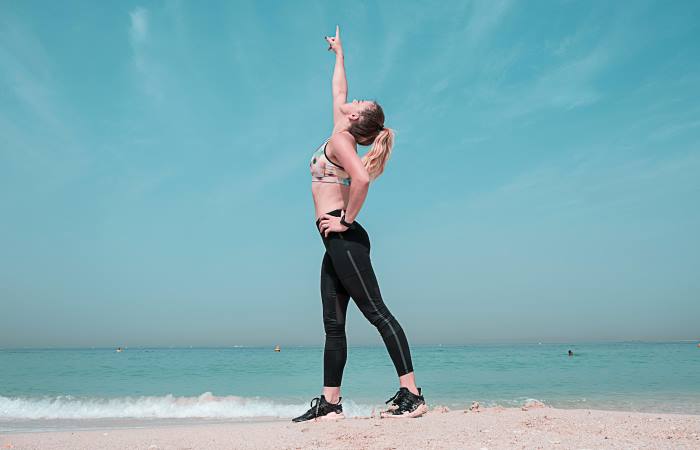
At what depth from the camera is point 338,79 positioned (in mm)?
4121

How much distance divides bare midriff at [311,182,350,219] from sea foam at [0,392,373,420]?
4.39 meters

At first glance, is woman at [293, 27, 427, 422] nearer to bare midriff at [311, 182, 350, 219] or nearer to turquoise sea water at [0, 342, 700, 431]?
bare midriff at [311, 182, 350, 219]

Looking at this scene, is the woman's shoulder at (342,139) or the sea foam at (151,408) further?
the sea foam at (151,408)

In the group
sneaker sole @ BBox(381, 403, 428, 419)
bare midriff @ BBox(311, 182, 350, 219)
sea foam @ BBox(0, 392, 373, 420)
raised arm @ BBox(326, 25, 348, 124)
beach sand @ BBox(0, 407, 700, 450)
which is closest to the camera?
beach sand @ BBox(0, 407, 700, 450)

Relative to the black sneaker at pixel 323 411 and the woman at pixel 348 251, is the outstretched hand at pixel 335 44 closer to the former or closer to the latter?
the woman at pixel 348 251

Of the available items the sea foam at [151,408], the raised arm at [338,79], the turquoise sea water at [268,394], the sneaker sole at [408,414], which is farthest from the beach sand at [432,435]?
the sea foam at [151,408]

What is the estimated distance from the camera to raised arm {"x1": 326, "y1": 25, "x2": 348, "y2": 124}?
3.95 meters

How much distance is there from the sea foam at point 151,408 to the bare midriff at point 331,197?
4388 millimetres

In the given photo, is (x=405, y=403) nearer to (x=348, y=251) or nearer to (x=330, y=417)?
(x=330, y=417)

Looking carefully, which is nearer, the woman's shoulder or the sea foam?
the woman's shoulder

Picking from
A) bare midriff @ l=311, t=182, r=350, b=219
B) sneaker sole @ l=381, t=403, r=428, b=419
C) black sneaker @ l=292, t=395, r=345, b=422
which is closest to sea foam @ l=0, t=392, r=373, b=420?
black sneaker @ l=292, t=395, r=345, b=422

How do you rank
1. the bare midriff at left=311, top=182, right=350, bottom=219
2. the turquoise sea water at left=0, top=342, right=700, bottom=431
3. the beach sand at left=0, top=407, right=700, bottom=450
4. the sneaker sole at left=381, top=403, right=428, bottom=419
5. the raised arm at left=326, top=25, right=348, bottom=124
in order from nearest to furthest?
the beach sand at left=0, top=407, right=700, bottom=450 → the sneaker sole at left=381, top=403, right=428, bottom=419 → the bare midriff at left=311, top=182, right=350, bottom=219 → the raised arm at left=326, top=25, right=348, bottom=124 → the turquoise sea water at left=0, top=342, right=700, bottom=431

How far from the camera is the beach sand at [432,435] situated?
2564 millimetres

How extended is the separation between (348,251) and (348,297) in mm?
409
